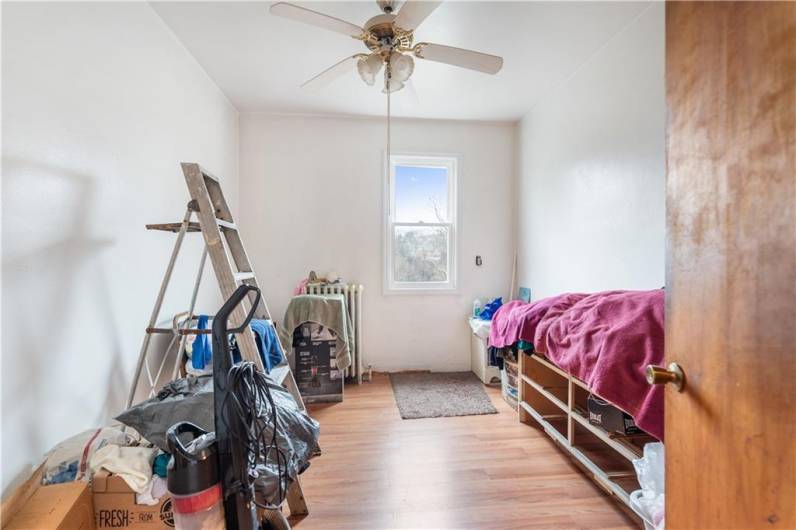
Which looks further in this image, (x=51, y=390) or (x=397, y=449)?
(x=397, y=449)

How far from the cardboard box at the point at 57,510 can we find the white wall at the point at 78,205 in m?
0.14

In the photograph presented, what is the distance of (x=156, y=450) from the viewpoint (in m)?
1.19

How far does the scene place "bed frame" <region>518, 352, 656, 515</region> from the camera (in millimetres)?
1658

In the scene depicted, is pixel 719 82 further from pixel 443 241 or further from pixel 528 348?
pixel 443 241

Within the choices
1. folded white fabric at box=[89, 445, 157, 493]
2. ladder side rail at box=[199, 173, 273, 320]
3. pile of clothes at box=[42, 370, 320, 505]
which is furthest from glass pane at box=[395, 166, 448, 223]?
folded white fabric at box=[89, 445, 157, 493]

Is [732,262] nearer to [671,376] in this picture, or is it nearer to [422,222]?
[671,376]

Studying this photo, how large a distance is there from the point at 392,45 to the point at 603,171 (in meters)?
1.64

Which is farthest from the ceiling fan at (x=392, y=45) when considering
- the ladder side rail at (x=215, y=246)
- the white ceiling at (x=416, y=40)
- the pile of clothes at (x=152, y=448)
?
the pile of clothes at (x=152, y=448)

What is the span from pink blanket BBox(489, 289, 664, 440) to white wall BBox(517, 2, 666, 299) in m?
0.46

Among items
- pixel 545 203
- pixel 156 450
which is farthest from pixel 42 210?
pixel 545 203

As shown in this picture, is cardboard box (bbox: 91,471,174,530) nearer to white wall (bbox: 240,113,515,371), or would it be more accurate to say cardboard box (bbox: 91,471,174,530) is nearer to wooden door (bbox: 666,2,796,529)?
wooden door (bbox: 666,2,796,529)

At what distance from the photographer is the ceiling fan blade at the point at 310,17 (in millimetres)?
1455

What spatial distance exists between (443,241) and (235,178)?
2.17m

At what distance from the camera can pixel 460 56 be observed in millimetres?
1757
